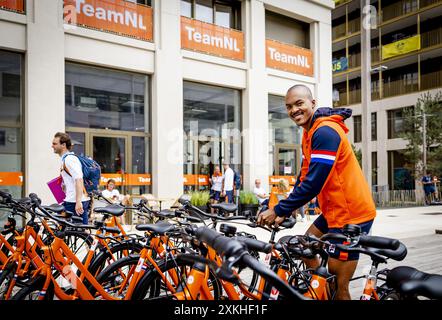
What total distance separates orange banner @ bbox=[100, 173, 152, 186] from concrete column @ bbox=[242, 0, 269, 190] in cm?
396

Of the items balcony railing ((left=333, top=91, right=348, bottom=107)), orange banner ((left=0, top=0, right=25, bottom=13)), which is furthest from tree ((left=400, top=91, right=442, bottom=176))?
orange banner ((left=0, top=0, right=25, bottom=13))

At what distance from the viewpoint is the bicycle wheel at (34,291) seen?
319 cm

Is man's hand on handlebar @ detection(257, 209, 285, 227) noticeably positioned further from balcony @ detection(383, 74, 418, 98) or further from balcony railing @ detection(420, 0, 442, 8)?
balcony @ detection(383, 74, 418, 98)

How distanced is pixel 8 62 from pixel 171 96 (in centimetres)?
483

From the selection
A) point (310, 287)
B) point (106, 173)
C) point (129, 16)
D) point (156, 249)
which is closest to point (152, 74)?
point (129, 16)

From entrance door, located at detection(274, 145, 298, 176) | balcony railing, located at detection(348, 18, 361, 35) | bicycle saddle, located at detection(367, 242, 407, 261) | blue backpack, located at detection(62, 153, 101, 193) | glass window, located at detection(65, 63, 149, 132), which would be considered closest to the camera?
bicycle saddle, located at detection(367, 242, 407, 261)

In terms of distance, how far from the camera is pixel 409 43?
32.2m

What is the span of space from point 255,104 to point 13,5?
8625 millimetres

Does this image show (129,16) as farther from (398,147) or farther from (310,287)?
(398,147)

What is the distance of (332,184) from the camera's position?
10.1 ft

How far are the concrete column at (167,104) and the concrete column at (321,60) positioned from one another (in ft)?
22.7

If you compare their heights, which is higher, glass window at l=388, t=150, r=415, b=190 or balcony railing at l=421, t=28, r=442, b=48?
balcony railing at l=421, t=28, r=442, b=48

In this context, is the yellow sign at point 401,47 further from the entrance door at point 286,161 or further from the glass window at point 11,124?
the glass window at point 11,124

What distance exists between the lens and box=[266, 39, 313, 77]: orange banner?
56.9 feet
